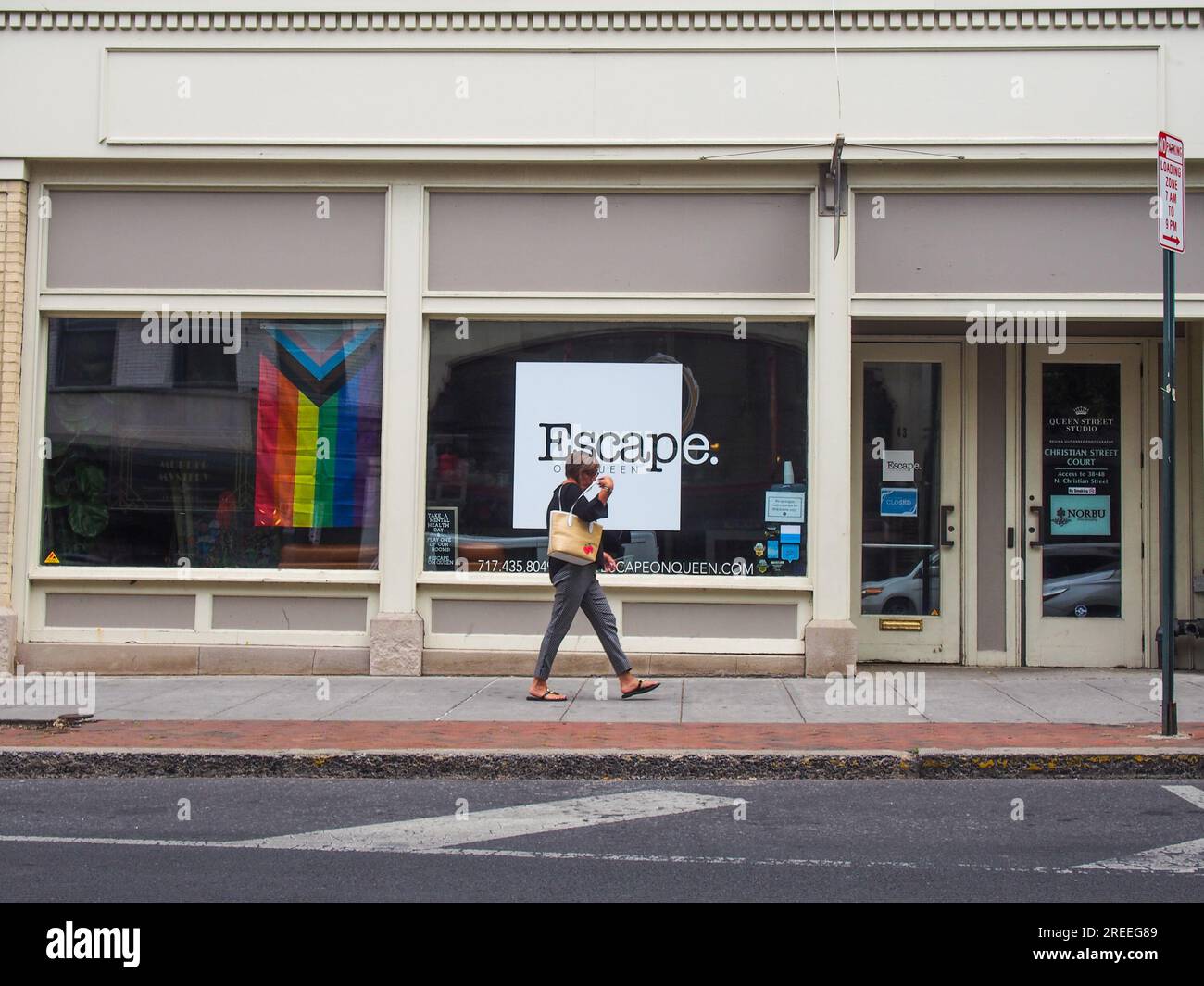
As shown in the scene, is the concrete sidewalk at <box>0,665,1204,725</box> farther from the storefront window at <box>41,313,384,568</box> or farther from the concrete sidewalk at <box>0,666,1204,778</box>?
the storefront window at <box>41,313,384,568</box>

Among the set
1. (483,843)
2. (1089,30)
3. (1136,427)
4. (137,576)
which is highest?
(1089,30)

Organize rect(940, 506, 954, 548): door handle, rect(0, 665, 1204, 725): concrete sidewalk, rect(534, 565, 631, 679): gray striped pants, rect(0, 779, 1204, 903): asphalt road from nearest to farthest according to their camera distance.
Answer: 1. rect(0, 779, 1204, 903): asphalt road
2. rect(0, 665, 1204, 725): concrete sidewalk
3. rect(534, 565, 631, 679): gray striped pants
4. rect(940, 506, 954, 548): door handle

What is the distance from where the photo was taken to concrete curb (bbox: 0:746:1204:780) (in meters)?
7.45

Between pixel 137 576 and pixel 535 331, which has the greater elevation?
pixel 535 331

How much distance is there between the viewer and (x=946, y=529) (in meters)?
11.6

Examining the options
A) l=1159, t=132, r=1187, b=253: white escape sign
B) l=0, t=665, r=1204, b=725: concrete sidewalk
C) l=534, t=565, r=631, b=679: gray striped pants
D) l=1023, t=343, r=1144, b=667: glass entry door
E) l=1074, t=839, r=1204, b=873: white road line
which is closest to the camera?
l=1074, t=839, r=1204, b=873: white road line

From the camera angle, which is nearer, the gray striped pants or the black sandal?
the gray striped pants

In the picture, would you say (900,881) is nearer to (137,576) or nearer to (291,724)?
(291,724)

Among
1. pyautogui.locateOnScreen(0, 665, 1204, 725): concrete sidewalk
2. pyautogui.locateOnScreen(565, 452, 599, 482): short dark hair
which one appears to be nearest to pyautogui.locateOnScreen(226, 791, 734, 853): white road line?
pyautogui.locateOnScreen(0, 665, 1204, 725): concrete sidewalk

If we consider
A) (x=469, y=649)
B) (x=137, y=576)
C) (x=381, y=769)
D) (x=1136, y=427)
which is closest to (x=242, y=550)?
(x=137, y=576)

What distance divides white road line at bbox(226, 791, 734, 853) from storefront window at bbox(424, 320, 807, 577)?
159 inches

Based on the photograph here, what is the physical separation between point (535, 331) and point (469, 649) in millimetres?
2755

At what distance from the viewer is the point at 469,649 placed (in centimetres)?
1091
